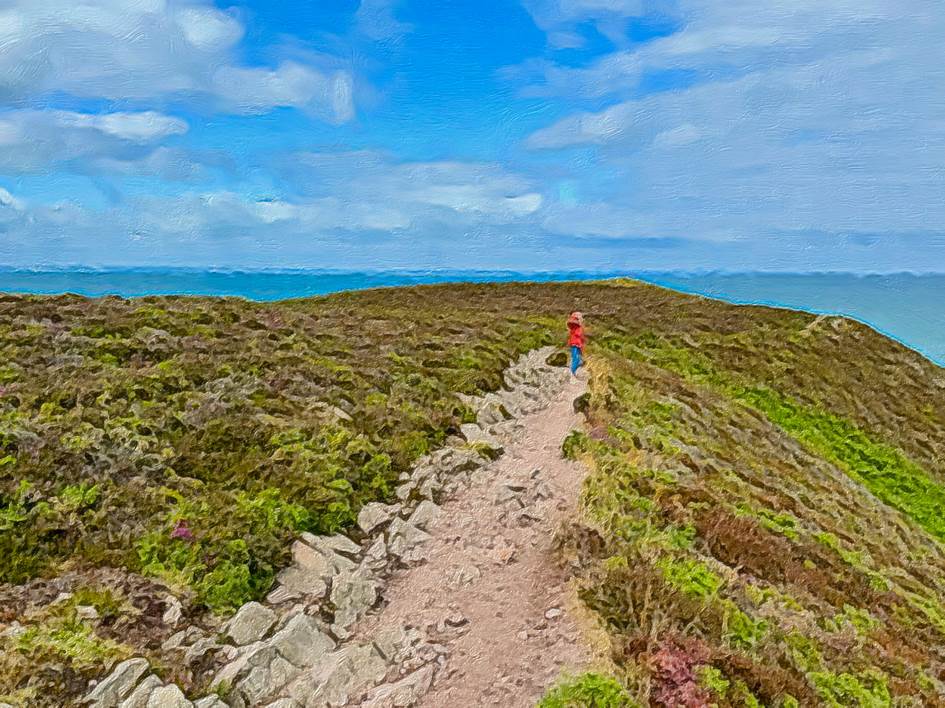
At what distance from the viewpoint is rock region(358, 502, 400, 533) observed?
12891 mm

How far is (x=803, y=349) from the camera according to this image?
4806 centimetres

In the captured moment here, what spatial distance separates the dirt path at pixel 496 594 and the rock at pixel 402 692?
4.9 inches

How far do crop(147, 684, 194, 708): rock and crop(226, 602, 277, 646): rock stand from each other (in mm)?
1277

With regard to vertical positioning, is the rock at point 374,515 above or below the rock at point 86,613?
above

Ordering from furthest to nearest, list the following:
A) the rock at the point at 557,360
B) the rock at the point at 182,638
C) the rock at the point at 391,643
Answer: the rock at the point at 557,360, the rock at the point at 391,643, the rock at the point at 182,638

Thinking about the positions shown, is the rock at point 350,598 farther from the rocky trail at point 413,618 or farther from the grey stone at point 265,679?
the grey stone at point 265,679

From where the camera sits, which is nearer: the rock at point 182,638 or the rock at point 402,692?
the rock at point 402,692

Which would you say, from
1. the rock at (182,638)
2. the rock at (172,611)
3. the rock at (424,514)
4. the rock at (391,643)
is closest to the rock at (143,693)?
the rock at (182,638)

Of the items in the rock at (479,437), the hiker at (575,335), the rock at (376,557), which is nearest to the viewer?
the rock at (376,557)

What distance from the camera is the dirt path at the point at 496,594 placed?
884cm

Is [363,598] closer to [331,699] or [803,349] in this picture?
[331,699]

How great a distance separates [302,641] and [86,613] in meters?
3.03

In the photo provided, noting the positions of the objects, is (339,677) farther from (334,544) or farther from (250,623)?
(334,544)

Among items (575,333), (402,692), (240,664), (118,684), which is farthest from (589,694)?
(575,333)
